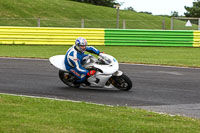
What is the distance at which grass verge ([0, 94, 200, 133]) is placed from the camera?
6.77 metres

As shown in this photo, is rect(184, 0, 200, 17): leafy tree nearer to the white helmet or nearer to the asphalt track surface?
the asphalt track surface

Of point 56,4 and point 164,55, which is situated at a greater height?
point 56,4

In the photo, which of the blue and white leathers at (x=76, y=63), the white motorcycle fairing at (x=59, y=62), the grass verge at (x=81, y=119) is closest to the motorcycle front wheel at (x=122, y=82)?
the blue and white leathers at (x=76, y=63)

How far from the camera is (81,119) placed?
24.6 ft

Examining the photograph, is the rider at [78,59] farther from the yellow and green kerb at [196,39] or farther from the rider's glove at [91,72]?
the yellow and green kerb at [196,39]

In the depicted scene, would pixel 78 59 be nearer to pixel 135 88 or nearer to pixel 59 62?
pixel 59 62

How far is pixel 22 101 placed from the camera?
9406mm

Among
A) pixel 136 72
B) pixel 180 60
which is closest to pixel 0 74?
pixel 136 72

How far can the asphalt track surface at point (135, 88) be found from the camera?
1010cm

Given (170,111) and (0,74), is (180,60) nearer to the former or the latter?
(0,74)

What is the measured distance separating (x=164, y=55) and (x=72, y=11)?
1230 inches

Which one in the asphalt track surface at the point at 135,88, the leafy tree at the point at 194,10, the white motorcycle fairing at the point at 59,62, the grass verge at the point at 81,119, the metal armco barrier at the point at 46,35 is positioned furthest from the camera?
the leafy tree at the point at 194,10

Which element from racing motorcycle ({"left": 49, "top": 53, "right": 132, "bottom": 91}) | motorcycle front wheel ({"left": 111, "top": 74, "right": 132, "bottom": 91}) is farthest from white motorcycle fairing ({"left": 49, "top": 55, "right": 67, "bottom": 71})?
motorcycle front wheel ({"left": 111, "top": 74, "right": 132, "bottom": 91})

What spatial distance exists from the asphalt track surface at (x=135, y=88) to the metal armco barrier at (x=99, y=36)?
10.8 metres
